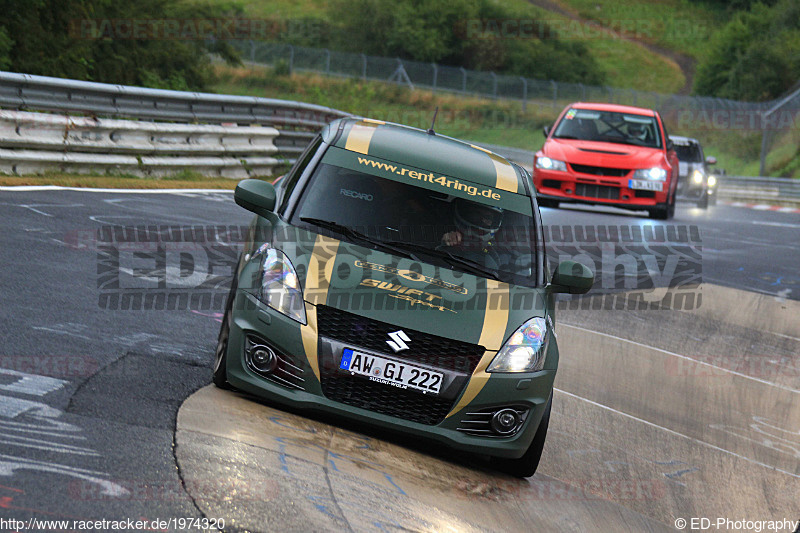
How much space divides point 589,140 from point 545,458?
38.1 ft

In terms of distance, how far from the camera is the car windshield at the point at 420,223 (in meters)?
6.07

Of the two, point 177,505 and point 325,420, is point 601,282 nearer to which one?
point 325,420

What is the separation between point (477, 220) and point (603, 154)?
35.7 ft

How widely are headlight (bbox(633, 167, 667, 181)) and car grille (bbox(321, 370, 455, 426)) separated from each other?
1217 centimetres

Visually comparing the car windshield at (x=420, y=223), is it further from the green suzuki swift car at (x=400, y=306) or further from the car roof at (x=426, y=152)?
the car roof at (x=426, y=152)

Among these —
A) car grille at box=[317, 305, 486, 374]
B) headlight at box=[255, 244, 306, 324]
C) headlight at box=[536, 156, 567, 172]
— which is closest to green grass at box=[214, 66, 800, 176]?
headlight at box=[536, 156, 567, 172]

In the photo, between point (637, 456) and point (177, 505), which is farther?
point (637, 456)

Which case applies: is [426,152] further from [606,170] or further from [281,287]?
[606,170]

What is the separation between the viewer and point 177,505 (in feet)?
13.7

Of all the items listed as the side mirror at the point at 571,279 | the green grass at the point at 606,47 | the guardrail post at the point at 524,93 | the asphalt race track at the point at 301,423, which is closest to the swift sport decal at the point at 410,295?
the asphalt race track at the point at 301,423

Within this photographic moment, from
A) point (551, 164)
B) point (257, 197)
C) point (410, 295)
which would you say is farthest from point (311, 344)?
point (551, 164)

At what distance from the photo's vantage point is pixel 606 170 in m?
16.7

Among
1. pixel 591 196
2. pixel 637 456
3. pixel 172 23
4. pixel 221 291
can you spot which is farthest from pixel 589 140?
pixel 172 23

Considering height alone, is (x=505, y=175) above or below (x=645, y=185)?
above
